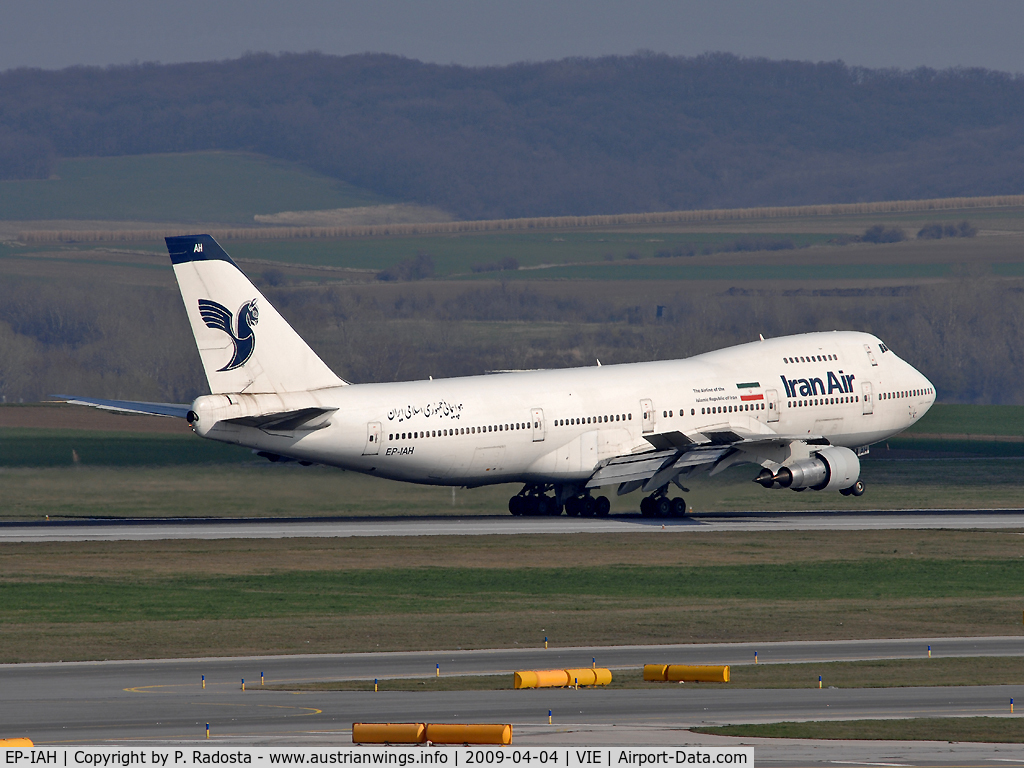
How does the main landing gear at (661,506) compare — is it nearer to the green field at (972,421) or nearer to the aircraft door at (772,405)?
the aircraft door at (772,405)

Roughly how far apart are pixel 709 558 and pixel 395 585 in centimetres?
1295


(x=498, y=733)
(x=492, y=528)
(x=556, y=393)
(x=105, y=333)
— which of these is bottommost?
(x=498, y=733)

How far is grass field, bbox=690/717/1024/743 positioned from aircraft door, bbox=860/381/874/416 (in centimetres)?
5177

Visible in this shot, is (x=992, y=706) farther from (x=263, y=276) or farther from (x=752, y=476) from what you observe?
(x=263, y=276)

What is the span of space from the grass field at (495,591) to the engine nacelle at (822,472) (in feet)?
16.0

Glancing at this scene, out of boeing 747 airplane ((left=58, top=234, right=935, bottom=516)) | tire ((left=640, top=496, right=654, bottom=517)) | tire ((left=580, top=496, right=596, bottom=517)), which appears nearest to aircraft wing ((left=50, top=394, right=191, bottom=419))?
boeing 747 airplane ((left=58, top=234, right=935, bottom=516))

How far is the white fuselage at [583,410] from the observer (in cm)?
6506

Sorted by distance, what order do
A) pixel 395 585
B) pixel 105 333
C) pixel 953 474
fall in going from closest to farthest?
pixel 395 585 → pixel 953 474 → pixel 105 333

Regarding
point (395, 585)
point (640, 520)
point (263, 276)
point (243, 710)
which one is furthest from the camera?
point (263, 276)

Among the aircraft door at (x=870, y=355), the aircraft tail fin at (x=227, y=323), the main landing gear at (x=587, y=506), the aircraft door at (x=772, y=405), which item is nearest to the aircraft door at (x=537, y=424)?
the main landing gear at (x=587, y=506)

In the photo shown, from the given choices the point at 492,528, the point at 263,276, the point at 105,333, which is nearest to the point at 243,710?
the point at 492,528

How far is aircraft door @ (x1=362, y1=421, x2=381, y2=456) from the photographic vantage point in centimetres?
6531

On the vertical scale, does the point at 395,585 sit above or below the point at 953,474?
below

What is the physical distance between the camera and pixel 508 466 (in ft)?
232
